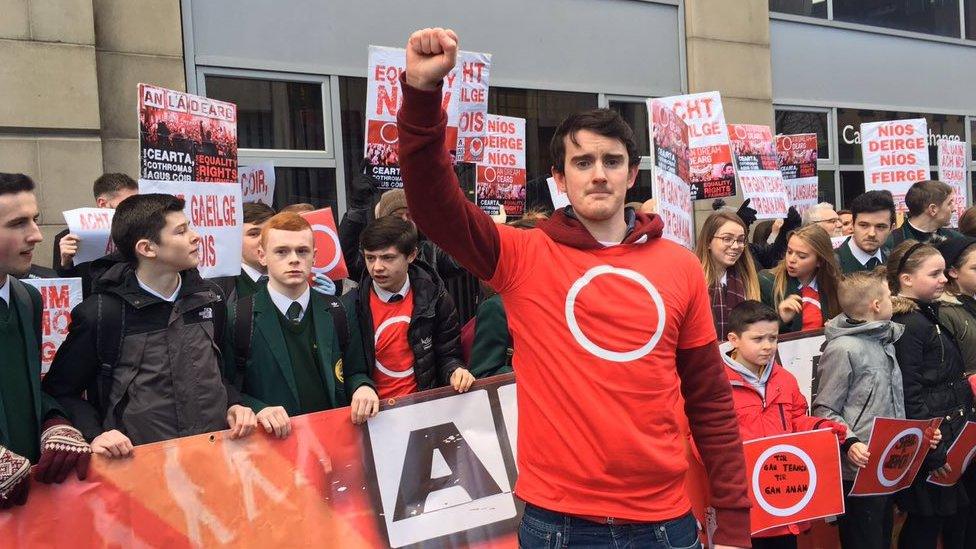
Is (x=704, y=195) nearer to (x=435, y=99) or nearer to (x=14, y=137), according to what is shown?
(x=14, y=137)

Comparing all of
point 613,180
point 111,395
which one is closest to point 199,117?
point 111,395

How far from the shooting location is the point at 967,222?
301 inches

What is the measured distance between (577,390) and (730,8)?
11.1m

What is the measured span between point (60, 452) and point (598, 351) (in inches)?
73.4

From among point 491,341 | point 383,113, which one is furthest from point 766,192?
point 491,341

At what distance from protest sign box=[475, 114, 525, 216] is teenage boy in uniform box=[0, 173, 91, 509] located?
15.9 feet

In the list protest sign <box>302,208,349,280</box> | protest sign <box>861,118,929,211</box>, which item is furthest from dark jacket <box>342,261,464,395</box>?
protest sign <box>861,118,929,211</box>

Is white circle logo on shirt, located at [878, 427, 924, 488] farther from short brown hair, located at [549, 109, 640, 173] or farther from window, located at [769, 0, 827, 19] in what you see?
window, located at [769, 0, 827, 19]

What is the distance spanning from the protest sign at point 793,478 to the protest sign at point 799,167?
6016 mm

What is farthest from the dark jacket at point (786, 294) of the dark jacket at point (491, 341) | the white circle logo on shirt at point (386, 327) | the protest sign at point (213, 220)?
the protest sign at point (213, 220)

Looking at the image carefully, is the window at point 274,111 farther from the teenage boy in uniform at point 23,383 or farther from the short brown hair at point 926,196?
the teenage boy in uniform at point 23,383

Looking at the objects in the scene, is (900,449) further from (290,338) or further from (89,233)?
(89,233)

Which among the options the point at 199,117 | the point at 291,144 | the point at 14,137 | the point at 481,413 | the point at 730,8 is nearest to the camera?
the point at 481,413

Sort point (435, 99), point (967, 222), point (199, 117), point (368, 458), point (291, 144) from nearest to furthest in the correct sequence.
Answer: point (435, 99) < point (368, 458) < point (199, 117) < point (967, 222) < point (291, 144)
